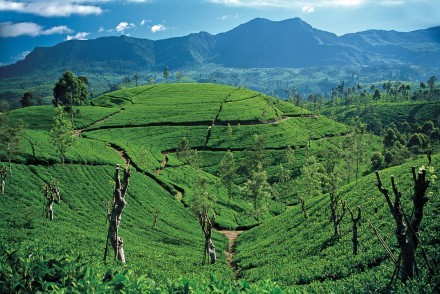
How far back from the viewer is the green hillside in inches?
759

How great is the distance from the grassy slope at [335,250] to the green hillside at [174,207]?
0.18 meters

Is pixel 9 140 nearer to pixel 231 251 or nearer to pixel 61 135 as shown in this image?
pixel 61 135

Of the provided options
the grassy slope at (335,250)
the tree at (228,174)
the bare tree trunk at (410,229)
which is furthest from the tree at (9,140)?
the bare tree trunk at (410,229)

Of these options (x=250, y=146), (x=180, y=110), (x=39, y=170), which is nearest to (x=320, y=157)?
(x=250, y=146)

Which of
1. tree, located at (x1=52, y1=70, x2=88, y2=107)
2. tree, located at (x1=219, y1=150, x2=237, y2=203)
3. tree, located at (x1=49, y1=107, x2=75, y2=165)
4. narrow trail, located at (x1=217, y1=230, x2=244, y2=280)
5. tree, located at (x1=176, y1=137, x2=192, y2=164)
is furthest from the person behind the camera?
tree, located at (x1=52, y1=70, x2=88, y2=107)

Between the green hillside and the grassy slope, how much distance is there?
0.18 m

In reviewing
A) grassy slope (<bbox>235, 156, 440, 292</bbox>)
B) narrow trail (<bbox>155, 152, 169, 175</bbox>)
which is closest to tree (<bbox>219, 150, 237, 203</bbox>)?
narrow trail (<bbox>155, 152, 169, 175</bbox>)

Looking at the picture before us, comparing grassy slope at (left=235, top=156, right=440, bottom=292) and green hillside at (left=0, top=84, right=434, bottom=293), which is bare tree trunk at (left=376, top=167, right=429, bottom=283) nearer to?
grassy slope at (left=235, top=156, right=440, bottom=292)

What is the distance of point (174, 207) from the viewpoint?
78000 millimetres

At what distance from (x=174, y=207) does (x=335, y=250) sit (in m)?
49.3

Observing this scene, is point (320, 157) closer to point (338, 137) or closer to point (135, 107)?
point (338, 137)

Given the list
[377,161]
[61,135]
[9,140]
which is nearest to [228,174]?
[61,135]

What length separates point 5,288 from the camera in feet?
34.1

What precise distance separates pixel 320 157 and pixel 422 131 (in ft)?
275
